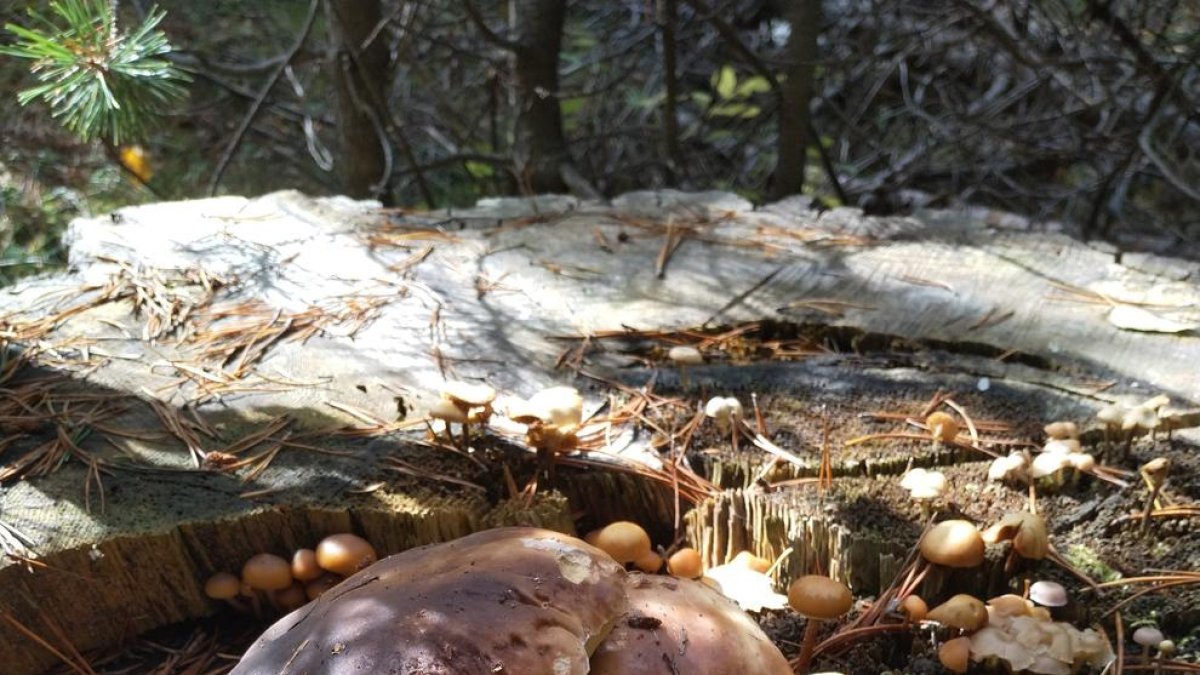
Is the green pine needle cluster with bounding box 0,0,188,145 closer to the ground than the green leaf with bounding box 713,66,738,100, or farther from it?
farther from it

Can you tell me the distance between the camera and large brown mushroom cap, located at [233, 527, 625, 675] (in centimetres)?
162

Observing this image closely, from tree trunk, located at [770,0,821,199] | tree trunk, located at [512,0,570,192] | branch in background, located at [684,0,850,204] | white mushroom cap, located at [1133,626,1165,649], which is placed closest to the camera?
white mushroom cap, located at [1133,626,1165,649]

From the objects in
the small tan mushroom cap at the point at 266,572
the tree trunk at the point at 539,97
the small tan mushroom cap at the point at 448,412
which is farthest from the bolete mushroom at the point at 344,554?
the tree trunk at the point at 539,97

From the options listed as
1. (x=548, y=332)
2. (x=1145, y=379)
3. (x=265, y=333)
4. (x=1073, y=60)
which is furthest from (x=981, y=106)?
(x=265, y=333)

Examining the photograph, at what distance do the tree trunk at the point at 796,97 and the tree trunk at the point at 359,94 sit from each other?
239 cm

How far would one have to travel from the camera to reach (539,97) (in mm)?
5828

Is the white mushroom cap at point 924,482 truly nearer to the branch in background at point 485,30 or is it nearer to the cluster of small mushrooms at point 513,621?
the cluster of small mushrooms at point 513,621

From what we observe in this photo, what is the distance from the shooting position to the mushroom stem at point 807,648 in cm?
233

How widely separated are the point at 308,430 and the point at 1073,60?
4.87 metres

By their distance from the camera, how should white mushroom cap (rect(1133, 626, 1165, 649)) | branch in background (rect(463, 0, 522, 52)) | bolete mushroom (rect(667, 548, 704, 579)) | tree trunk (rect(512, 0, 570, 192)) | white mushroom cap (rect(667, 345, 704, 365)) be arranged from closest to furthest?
white mushroom cap (rect(1133, 626, 1165, 649)), bolete mushroom (rect(667, 548, 704, 579)), white mushroom cap (rect(667, 345, 704, 365)), branch in background (rect(463, 0, 522, 52)), tree trunk (rect(512, 0, 570, 192))

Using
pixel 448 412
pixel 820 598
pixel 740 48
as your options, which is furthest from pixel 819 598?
pixel 740 48

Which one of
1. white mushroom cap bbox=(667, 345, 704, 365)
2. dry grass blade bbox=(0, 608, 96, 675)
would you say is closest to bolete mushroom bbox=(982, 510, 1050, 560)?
white mushroom cap bbox=(667, 345, 704, 365)

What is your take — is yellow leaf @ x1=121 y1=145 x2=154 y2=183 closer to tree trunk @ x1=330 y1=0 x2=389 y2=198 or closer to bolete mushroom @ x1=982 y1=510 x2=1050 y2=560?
tree trunk @ x1=330 y1=0 x2=389 y2=198

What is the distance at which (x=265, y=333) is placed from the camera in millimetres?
3318
